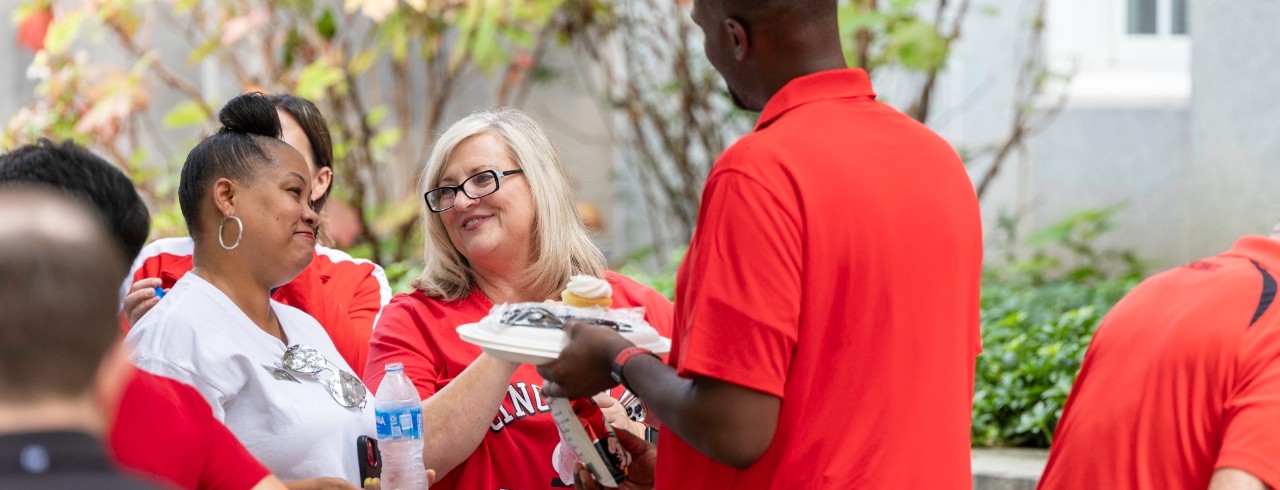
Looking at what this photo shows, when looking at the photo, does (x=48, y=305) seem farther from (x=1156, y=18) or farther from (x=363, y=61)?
(x=1156, y=18)

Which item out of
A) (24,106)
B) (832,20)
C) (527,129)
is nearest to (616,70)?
(24,106)

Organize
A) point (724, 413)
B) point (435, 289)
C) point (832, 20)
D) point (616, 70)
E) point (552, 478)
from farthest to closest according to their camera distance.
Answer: point (616, 70) → point (435, 289) → point (552, 478) → point (832, 20) → point (724, 413)

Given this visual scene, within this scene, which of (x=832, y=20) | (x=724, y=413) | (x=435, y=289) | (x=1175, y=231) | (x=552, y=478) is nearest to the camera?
(x=724, y=413)

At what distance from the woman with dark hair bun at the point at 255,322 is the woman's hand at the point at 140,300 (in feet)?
1.17

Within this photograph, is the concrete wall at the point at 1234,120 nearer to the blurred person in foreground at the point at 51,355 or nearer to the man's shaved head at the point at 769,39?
the man's shaved head at the point at 769,39

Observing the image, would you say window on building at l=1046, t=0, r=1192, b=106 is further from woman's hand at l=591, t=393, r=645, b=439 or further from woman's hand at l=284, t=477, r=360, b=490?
woman's hand at l=284, t=477, r=360, b=490

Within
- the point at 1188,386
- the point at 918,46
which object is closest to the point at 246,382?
the point at 1188,386

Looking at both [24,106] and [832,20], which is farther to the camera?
[24,106]

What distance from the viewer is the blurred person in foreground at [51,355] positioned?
1.43 meters

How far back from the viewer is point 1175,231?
364 inches

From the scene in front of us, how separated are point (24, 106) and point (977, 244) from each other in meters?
8.66

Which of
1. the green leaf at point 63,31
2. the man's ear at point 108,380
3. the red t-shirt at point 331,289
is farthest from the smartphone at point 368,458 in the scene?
the green leaf at point 63,31

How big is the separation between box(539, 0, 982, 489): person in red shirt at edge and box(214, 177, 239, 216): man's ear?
1.28 meters

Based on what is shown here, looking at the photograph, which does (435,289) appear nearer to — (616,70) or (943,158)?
(943,158)
